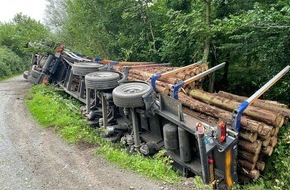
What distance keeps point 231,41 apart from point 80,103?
548 centimetres

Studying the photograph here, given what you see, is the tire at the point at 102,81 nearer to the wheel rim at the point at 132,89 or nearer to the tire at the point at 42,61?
the wheel rim at the point at 132,89

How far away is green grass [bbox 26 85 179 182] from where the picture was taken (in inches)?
156

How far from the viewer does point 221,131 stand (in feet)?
12.1

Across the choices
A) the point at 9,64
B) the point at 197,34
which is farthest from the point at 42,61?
the point at 9,64

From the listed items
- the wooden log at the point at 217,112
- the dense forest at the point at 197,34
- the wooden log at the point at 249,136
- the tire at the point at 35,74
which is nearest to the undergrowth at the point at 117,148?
the wooden log at the point at 249,136

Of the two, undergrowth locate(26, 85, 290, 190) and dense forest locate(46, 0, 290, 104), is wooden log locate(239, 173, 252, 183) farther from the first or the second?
dense forest locate(46, 0, 290, 104)

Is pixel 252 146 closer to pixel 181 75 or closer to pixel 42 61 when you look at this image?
pixel 181 75

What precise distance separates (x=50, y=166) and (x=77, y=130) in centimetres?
147

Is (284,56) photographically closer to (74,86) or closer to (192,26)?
(192,26)

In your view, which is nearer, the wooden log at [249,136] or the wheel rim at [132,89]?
the wooden log at [249,136]

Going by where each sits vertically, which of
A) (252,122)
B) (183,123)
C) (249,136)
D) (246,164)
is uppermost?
(252,122)

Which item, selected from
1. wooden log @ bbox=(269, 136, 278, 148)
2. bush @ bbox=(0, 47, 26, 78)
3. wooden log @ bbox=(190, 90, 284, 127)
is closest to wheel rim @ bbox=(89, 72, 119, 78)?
wooden log @ bbox=(190, 90, 284, 127)

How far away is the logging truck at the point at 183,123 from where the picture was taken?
3822 mm

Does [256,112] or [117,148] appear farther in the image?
[117,148]
